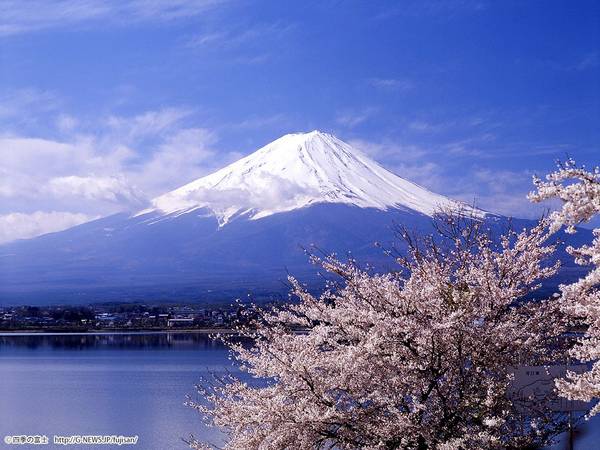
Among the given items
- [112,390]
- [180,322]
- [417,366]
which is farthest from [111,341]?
[417,366]

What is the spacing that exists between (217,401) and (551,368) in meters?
2.19

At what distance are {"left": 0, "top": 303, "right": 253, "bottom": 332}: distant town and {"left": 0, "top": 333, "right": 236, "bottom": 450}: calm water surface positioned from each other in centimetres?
863

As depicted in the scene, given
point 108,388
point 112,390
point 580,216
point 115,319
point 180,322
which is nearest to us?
point 580,216

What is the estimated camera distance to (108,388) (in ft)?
74.6

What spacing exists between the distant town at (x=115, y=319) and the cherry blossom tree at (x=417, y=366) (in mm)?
39131

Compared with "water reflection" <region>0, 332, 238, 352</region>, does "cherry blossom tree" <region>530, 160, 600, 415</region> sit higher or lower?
higher

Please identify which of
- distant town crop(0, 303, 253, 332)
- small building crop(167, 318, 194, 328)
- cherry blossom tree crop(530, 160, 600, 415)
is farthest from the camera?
distant town crop(0, 303, 253, 332)

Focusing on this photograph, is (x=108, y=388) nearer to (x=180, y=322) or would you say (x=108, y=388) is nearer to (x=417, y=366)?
(x=417, y=366)

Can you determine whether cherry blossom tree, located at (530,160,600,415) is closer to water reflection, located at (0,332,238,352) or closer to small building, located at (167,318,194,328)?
water reflection, located at (0,332,238,352)

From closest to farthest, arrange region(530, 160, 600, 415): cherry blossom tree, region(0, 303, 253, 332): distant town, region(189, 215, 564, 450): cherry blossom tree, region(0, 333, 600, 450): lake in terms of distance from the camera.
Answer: region(530, 160, 600, 415): cherry blossom tree, region(189, 215, 564, 450): cherry blossom tree, region(0, 333, 600, 450): lake, region(0, 303, 253, 332): distant town

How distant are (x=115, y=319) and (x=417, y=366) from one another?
52006 mm

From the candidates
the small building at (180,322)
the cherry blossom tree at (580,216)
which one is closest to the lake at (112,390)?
the cherry blossom tree at (580,216)

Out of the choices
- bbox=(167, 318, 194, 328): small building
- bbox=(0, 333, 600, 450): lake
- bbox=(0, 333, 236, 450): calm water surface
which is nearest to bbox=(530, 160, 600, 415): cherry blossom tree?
bbox=(0, 333, 600, 450): lake

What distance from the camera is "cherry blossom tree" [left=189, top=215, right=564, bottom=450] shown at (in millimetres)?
4789
